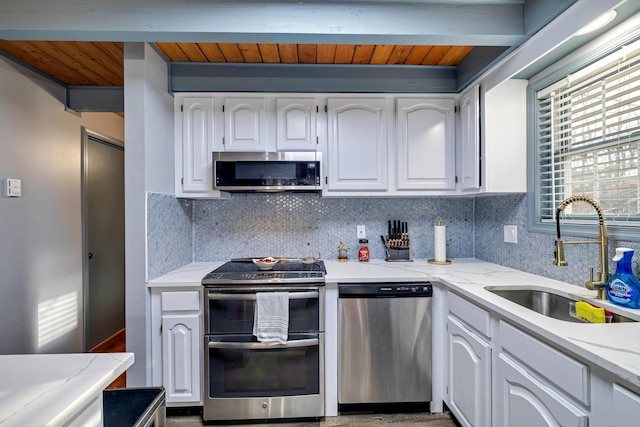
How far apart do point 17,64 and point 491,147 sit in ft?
11.0

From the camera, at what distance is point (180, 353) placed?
1.88 metres

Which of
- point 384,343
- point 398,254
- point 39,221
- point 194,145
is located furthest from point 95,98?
point 384,343

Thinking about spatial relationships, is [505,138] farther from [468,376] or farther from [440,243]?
[468,376]

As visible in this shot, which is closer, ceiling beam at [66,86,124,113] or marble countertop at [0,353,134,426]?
marble countertop at [0,353,134,426]

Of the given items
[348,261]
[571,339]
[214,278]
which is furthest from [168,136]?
[571,339]

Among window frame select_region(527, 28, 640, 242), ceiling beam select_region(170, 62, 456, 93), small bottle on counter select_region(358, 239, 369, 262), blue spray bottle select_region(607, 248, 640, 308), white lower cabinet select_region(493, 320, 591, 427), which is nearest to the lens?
white lower cabinet select_region(493, 320, 591, 427)

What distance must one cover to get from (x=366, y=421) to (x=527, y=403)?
1067 mm

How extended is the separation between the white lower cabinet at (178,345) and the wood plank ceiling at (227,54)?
1581mm

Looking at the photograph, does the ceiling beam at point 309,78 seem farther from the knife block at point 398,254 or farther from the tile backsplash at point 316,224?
the knife block at point 398,254

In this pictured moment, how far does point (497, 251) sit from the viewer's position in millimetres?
2271

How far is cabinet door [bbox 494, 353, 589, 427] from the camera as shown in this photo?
977mm

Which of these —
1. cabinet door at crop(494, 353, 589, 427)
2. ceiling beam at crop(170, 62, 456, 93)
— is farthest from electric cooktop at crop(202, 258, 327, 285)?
ceiling beam at crop(170, 62, 456, 93)

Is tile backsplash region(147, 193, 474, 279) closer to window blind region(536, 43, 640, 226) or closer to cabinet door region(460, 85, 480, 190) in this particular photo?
cabinet door region(460, 85, 480, 190)

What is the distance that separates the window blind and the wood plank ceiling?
0.70 metres
